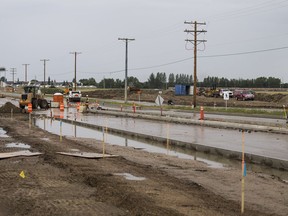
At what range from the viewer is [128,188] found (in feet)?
31.8

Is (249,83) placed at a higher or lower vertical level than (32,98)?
higher

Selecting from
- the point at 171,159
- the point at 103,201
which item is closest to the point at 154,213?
the point at 103,201

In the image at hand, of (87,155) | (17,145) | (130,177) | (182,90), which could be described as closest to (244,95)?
(182,90)

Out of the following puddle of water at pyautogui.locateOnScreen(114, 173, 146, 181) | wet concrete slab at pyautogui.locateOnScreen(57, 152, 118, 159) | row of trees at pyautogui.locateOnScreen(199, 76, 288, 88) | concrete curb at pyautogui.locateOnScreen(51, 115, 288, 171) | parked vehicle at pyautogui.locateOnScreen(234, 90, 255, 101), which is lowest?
concrete curb at pyautogui.locateOnScreen(51, 115, 288, 171)

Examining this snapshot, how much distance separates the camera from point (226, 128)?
2814 centimetres

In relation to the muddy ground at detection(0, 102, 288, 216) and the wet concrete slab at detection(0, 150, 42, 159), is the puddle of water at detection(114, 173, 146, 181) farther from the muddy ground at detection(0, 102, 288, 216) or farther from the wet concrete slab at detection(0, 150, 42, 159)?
the wet concrete slab at detection(0, 150, 42, 159)

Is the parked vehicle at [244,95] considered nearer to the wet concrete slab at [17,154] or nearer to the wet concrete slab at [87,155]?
the wet concrete slab at [87,155]

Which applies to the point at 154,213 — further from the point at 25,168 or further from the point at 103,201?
the point at 25,168

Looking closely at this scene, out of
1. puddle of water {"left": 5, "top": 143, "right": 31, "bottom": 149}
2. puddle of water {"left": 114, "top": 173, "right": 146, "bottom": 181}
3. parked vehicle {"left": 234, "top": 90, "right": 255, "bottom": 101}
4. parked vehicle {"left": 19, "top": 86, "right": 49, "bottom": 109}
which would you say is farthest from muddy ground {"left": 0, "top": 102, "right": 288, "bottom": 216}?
parked vehicle {"left": 234, "top": 90, "right": 255, "bottom": 101}

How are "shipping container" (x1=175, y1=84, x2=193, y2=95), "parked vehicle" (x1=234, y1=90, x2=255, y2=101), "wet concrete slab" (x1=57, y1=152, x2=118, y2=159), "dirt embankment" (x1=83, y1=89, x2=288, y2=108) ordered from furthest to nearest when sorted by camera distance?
"shipping container" (x1=175, y1=84, x2=193, y2=95) < "parked vehicle" (x1=234, y1=90, x2=255, y2=101) < "dirt embankment" (x1=83, y1=89, x2=288, y2=108) < "wet concrete slab" (x1=57, y1=152, x2=118, y2=159)

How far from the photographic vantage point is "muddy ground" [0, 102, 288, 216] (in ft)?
26.1

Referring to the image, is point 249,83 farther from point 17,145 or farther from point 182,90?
point 17,145

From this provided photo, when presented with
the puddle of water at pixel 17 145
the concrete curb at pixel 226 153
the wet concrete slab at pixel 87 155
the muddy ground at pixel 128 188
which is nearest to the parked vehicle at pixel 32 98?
the concrete curb at pixel 226 153

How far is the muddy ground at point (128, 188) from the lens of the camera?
26.1 feet
